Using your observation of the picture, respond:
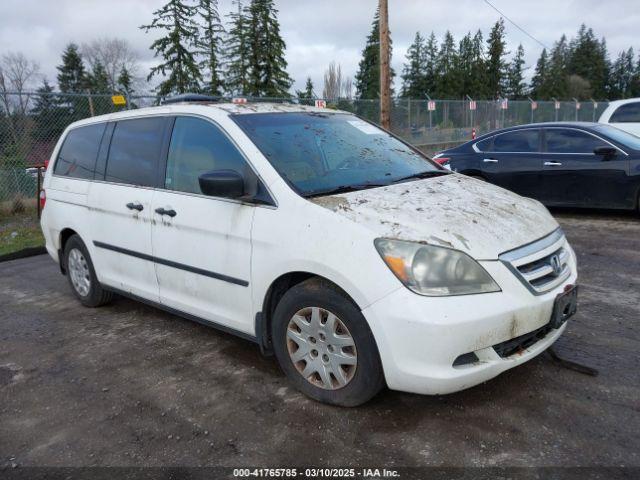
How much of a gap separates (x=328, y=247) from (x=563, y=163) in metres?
6.34

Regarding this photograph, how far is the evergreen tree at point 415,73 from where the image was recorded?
233 ft

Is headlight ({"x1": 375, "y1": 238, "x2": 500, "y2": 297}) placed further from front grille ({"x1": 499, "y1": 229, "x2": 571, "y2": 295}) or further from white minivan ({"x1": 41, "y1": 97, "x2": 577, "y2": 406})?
front grille ({"x1": 499, "y1": 229, "x2": 571, "y2": 295})

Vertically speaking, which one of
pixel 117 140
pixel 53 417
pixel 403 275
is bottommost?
pixel 53 417

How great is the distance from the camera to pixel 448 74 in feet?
221

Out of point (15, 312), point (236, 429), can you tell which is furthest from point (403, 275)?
point (15, 312)

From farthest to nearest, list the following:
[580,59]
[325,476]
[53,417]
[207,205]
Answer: [580,59]
[207,205]
[53,417]
[325,476]

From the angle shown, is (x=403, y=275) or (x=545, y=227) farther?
(x=545, y=227)

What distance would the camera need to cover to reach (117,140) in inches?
175

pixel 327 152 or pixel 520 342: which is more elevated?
pixel 327 152

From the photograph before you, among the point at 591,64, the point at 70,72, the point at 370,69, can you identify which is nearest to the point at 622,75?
the point at 591,64

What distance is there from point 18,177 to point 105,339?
7.18 meters

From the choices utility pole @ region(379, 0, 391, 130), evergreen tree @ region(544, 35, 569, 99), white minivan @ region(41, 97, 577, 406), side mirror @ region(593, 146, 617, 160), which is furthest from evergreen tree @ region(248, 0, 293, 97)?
evergreen tree @ region(544, 35, 569, 99)

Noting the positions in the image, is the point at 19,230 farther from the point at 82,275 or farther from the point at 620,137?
the point at 620,137

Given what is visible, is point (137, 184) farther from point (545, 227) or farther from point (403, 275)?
point (545, 227)
